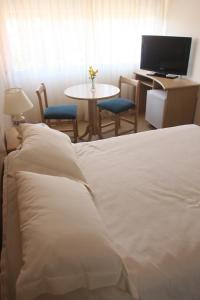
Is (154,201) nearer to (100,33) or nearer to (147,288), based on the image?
(147,288)

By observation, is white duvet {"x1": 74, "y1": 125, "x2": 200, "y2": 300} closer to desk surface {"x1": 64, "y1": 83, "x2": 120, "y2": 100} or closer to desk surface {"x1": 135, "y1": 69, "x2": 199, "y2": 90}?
desk surface {"x1": 64, "y1": 83, "x2": 120, "y2": 100}

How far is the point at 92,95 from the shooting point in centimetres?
310

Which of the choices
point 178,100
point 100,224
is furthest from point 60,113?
point 100,224

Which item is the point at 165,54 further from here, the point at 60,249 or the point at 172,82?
the point at 60,249

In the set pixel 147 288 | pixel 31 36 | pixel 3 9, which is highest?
pixel 3 9

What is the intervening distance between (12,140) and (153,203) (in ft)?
4.25

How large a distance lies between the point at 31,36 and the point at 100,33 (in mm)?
1076

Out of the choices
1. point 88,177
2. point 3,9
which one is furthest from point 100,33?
point 88,177

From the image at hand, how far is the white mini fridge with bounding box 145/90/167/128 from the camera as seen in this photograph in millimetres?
3441

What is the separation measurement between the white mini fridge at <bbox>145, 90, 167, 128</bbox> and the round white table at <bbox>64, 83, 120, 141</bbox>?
597 mm

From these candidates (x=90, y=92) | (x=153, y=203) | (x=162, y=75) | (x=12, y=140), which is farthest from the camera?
(x=162, y=75)

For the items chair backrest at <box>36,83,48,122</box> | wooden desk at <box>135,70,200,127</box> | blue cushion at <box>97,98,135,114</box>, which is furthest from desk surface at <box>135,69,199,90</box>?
chair backrest at <box>36,83,48,122</box>

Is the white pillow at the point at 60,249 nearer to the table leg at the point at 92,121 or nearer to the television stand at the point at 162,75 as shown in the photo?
the table leg at the point at 92,121

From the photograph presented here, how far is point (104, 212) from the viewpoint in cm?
131
